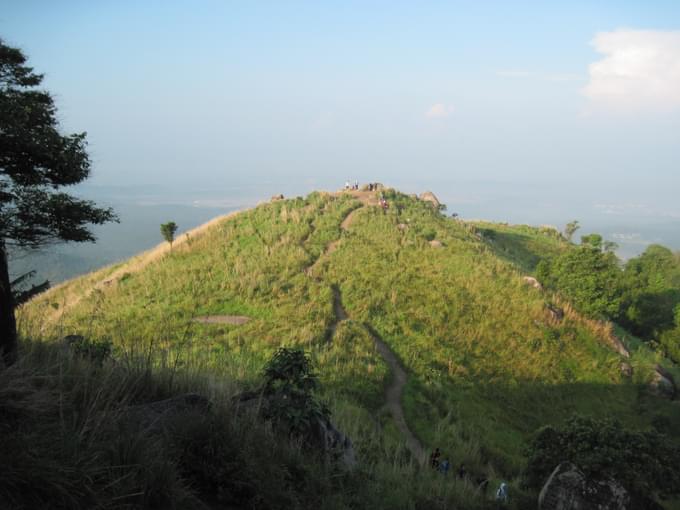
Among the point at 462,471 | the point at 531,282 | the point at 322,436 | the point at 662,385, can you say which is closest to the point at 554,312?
the point at 531,282

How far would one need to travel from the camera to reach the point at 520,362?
877 inches

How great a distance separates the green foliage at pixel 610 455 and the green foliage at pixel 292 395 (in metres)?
7.93

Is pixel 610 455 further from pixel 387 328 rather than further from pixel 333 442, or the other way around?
pixel 387 328

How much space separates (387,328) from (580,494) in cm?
1295

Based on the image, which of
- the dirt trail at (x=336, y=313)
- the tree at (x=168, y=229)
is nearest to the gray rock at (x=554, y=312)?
the dirt trail at (x=336, y=313)

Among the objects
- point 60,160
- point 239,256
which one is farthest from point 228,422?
point 239,256

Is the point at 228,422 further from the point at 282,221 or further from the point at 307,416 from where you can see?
the point at 282,221

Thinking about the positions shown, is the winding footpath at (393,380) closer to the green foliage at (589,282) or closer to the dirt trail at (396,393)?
the dirt trail at (396,393)

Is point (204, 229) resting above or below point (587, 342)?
above

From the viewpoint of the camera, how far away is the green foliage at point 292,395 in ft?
21.0

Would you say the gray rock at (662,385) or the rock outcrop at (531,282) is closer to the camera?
the gray rock at (662,385)

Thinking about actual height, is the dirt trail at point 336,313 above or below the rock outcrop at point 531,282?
below

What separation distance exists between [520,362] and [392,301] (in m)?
7.17

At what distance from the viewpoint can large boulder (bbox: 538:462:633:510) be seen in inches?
393
